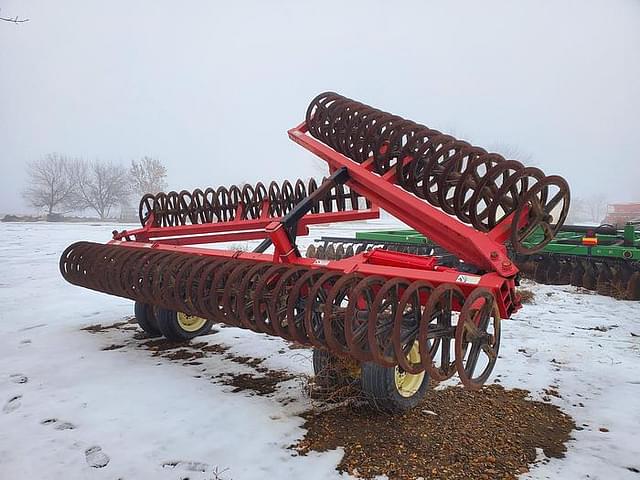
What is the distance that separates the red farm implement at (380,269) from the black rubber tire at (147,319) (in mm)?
262

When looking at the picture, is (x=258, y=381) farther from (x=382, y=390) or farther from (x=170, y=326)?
(x=170, y=326)

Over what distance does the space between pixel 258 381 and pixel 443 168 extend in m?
2.31

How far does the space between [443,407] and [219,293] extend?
1888 millimetres

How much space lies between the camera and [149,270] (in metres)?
4.10

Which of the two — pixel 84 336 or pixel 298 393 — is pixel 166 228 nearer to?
pixel 84 336

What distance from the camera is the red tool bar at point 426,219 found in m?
2.99

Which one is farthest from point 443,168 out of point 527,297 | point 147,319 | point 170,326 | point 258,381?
point 527,297

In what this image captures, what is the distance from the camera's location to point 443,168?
349 centimetres

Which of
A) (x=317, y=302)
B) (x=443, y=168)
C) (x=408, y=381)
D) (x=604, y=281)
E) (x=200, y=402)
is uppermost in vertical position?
(x=443, y=168)

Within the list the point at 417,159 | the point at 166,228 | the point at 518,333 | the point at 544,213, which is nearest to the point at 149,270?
the point at 166,228

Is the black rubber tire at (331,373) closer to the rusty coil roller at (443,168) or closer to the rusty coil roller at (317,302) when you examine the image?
the rusty coil roller at (317,302)

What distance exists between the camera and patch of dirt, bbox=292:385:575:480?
2.61 meters

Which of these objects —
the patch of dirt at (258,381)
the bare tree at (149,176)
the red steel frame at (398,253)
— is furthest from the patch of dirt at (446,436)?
the bare tree at (149,176)

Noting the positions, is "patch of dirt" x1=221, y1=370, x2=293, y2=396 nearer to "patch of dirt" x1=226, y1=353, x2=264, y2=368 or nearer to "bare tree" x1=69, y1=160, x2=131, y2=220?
→ "patch of dirt" x1=226, y1=353, x2=264, y2=368
